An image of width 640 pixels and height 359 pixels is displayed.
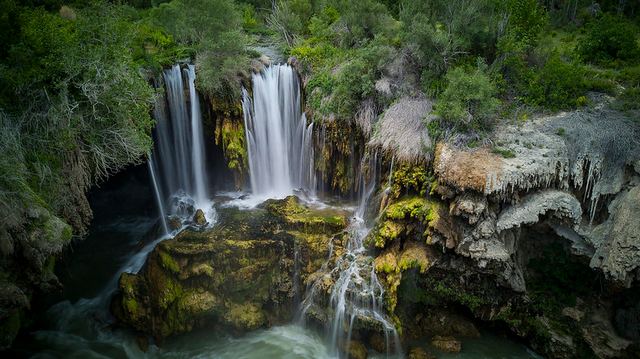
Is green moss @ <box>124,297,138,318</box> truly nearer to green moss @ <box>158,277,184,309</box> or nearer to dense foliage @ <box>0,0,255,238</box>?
green moss @ <box>158,277,184,309</box>

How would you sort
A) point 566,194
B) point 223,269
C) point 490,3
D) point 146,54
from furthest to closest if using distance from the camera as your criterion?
point 146,54 → point 490,3 → point 223,269 → point 566,194

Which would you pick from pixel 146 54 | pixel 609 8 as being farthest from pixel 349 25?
pixel 609 8

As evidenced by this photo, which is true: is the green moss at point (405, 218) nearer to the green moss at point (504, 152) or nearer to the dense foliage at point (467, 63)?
the green moss at point (504, 152)

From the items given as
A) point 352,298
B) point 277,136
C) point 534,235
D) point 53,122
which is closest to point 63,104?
point 53,122

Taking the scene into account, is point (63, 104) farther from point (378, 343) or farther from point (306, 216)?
point (378, 343)

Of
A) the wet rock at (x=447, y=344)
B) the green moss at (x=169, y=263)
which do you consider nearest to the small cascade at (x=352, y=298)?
the wet rock at (x=447, y=344)

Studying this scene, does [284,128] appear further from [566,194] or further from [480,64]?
[566,194]
